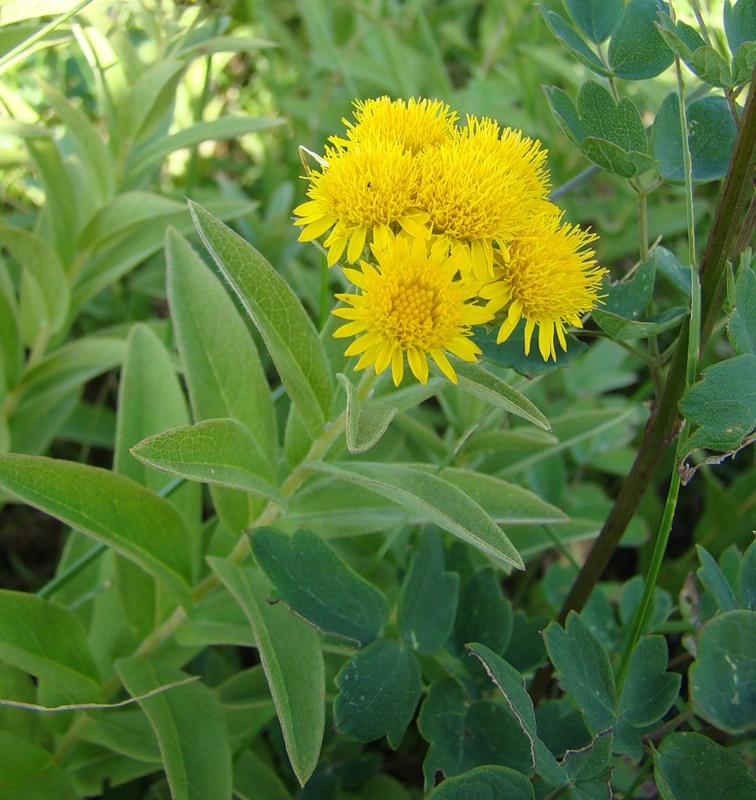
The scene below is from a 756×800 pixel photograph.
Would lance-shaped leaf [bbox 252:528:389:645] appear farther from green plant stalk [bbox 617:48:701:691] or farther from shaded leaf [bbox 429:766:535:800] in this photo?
green plant stalk [bbox 617:48:701:691]

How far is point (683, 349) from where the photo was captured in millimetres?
1075

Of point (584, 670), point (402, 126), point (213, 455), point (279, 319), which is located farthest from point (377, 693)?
point (402, 126)

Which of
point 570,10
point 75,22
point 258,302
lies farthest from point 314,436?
point 75,22

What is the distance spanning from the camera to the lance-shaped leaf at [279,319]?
964 mm

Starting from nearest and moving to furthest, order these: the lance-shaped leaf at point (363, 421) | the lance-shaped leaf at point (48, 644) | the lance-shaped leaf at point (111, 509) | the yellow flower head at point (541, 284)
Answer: the lance-shaped leaf at point (363, 421) < the yellow flower head at point (541, 284) < the lance-shaped leaf at point (111, 509) < the lance-shaped leaf at point (48, 644)

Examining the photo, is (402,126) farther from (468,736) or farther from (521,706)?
(468,736)

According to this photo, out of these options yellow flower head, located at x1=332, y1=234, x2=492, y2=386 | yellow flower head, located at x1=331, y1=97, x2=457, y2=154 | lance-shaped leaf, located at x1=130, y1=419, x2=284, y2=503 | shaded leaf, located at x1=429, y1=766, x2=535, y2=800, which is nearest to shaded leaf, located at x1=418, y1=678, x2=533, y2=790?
shaded leaf, located at x1=429, y1=766, x2=535, y2=800

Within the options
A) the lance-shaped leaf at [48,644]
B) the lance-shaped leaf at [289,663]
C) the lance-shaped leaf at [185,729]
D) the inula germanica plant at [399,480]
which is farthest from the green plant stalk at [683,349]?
the lance-shaped leaf at [48,644]

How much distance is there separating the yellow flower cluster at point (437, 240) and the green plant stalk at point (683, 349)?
0.54 feet

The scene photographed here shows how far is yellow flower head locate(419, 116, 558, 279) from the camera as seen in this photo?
3.01 feet

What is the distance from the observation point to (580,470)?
78.3 inches

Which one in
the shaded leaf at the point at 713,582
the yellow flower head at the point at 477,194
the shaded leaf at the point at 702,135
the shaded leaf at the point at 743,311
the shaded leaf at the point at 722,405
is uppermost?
the yellow flower head at the point at 477,194

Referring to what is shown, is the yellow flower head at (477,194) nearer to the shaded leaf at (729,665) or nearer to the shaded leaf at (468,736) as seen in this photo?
the shaded leaf at (729,665)

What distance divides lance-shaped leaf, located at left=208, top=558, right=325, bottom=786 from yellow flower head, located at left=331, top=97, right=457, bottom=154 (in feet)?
1.99
